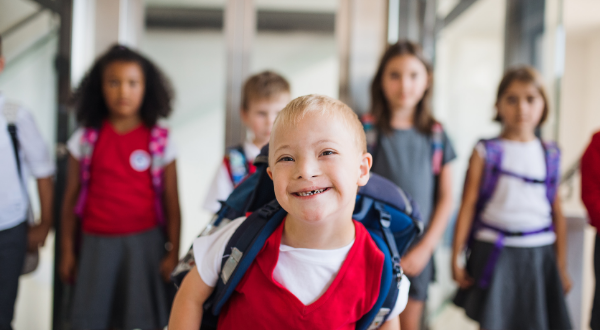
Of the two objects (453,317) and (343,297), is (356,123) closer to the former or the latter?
(343,297)

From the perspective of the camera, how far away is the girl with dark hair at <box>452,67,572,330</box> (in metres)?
1.75

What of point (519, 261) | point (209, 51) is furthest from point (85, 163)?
point (519, 261)

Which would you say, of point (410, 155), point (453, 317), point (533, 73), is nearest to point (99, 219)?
point (410, 155)

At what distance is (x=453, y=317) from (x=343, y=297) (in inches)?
84.5

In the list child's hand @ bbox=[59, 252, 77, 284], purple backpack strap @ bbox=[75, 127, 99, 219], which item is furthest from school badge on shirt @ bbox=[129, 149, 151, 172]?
child's hand @ bbox=[59, 252, 77, 284]

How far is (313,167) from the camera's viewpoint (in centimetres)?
89

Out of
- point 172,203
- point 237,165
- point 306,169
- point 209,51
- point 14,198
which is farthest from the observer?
point 209,51

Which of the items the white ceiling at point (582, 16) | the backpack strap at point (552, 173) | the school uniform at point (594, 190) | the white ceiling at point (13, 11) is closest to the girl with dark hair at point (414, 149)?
the backpack strap at point (552, 173)

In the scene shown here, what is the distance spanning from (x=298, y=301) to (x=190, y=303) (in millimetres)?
277

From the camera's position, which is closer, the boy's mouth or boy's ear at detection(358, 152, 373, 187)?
the boy's mouth

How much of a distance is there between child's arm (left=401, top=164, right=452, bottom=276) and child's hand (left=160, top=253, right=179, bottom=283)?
3.39ft

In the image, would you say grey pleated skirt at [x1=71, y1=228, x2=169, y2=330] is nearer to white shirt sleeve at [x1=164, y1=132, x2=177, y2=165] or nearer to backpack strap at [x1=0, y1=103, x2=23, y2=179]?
white shirt sleeve at [x1=164, y1=132, x2=177, y2=165]

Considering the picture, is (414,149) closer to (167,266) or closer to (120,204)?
(167,266)

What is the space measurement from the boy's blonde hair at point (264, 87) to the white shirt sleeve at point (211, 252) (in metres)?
0.88
